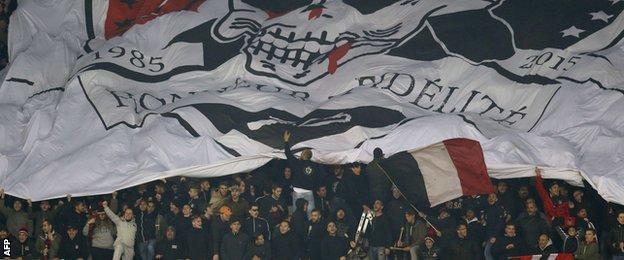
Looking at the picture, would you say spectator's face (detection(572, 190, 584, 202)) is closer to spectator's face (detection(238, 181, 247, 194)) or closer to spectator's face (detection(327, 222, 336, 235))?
spectator's face (detection(327, 222, 336, 235))

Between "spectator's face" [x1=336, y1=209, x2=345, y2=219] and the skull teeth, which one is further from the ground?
the skull teeth

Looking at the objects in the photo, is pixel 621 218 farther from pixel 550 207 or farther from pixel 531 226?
pixel 531 226

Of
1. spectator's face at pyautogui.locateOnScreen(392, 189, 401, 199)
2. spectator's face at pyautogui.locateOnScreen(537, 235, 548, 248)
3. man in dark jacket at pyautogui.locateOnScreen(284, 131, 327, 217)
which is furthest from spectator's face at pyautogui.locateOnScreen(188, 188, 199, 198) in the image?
spectator's face at pyautogui.locateOnScreen(537, 235, 548, 248)

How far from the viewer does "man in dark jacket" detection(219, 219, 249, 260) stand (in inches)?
960

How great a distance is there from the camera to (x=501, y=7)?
2752 cm

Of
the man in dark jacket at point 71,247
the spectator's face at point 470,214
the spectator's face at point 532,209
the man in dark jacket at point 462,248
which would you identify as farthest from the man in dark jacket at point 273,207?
the spectator's face at point 532,209

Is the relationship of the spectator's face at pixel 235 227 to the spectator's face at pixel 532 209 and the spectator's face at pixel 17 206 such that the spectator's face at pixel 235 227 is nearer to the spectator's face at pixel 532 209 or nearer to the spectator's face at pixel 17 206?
the spectator's face at pixel 17 206

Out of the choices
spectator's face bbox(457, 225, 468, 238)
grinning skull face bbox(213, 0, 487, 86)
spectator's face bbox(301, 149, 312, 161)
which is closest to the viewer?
spectator's face bbox(457, 225, 468, 238)

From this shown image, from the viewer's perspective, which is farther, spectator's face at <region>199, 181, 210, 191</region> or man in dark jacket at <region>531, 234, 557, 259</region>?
spectator's face at <region>199, 181, 210, 191</region>

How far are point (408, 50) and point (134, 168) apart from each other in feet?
16.1

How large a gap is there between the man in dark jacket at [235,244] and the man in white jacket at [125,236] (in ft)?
4.85

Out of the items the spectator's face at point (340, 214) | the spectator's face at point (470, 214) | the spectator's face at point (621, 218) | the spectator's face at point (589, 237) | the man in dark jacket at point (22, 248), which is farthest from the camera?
the man in dark jacket at point (22, 248)

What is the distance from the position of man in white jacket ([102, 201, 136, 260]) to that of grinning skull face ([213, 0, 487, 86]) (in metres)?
3.62

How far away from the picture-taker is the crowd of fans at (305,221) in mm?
24234
